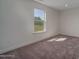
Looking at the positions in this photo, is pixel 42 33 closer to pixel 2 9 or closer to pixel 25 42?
pixel 25 42

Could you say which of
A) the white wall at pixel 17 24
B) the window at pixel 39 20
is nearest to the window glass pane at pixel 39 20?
the window at pixel 39 20

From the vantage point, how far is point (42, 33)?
5.08 metres

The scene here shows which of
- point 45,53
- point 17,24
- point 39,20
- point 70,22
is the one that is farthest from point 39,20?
point 70,22

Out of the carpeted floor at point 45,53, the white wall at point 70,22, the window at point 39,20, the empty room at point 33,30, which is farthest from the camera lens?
the white wall at point 70,22

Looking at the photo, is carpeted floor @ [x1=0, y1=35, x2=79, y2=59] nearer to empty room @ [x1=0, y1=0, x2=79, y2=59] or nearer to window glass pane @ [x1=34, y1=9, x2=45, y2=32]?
empty room @ [x1=0, y1=0, x2=79, y2=59]

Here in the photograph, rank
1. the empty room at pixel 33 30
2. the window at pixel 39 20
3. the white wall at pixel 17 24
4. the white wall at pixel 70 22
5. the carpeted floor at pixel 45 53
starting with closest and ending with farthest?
1. the carpeted floor at pixel 45 53
2. the empty room at pixel 33 30
3. the white wall at pixel 17 24
4. the window at pixel 39 20
5. the white wall at pixel 70 22

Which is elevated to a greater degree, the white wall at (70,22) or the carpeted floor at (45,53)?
the white wall at (70,22)

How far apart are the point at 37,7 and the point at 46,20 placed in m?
1.24

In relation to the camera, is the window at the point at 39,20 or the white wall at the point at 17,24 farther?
the window at the point at 39,20

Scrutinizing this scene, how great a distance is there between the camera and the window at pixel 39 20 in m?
4.59

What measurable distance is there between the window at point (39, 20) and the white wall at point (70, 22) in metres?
2.41

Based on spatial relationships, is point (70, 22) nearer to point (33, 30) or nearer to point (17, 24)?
point (33, 30)

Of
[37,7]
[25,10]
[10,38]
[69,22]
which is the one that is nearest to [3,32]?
[10,38]

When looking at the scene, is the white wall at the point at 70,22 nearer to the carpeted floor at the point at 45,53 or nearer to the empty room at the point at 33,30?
the empty room at the point at 33,30
